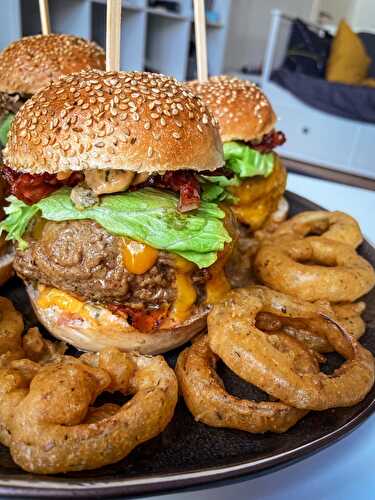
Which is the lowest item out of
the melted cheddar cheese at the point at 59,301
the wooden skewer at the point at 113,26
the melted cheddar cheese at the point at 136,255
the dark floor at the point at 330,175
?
the dark floor at the point at 330,175

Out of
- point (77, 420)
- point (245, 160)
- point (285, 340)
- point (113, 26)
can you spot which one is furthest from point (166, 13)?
point (77, 420)

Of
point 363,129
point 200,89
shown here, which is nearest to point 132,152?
point 200,89

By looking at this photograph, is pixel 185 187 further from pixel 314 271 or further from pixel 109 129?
pixel 314 271

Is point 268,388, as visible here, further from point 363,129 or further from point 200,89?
point 363,129

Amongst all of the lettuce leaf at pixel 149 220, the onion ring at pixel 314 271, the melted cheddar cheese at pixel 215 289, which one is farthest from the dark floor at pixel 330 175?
the lettuce leaf at pixel 149 220

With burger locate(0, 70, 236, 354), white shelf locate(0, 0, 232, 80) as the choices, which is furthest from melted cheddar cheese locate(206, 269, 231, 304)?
white shelf locate(0, 0, 232, 80)

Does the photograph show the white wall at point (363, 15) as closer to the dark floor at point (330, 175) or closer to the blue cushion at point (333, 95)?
the blue cushion at point (333, 95)
